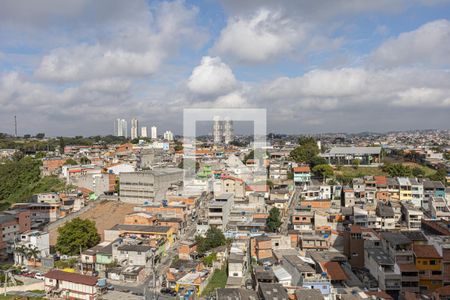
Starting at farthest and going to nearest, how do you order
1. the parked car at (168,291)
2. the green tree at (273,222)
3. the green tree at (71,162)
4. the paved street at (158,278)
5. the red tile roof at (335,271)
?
the green tree at (71,162) → the green tree at (273,222) → the paved street at (158,278) → the parked car at (168,291) → the red tile roof at (335,271)

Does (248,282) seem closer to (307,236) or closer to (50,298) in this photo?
(307,236)

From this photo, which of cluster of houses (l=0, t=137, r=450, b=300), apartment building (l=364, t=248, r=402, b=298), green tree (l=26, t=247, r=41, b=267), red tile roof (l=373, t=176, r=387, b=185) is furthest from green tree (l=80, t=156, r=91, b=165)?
apartment building (l=364, t=248, r=402, b=298)

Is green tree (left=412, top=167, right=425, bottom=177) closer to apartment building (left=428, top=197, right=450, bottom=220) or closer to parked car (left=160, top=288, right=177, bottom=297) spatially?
apartment building (left=428, top=197, right=450, bottom=220)

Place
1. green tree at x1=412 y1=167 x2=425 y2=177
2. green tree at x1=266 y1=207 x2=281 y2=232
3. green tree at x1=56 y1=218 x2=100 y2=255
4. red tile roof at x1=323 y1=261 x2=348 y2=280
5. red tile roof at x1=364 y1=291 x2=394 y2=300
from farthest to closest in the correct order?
green tree at x1=412 y1=167 x2=425 y2=177 < green tree at x1=266 y1=207 x2=281 y2=232 < green tree at x1=56 y1=218 x2=100 y2=255 < red tile roof at x1=323 y1=261 x2=348 y2=280 < red tile roof at x1=364 y1=291 x2=394 y2=300

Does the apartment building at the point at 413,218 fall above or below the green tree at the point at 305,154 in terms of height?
below

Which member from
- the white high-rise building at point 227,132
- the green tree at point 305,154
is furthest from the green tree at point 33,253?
the white high-rise building at point 227,132

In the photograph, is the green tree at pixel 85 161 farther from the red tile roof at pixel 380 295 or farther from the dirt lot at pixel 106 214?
the red tile roof at pixel 380 295

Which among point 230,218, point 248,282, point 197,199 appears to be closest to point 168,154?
point 197,199
